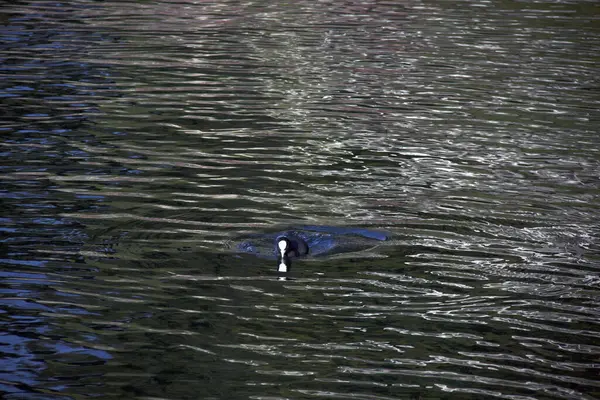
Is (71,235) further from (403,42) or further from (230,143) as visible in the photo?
(403,42)

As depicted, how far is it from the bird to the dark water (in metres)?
0.15

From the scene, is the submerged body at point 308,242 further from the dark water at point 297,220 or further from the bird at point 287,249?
the dark water at point 297,220

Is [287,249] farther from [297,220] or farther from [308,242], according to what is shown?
[297,220]

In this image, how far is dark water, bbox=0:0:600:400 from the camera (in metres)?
10.1

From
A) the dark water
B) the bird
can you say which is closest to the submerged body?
the bird

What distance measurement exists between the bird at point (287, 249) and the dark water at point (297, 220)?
0.48 ft

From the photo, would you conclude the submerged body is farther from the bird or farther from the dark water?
the dark water

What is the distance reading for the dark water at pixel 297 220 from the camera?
10.1m

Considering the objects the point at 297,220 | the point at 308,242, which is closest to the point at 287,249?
the point at 308,242

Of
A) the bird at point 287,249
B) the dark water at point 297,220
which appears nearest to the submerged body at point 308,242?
the bird at point 287,249

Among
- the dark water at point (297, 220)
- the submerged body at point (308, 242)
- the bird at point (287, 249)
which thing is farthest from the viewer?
the submerged body at point (308, 242)

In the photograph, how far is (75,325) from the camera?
1090cm

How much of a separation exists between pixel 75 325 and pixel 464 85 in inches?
647

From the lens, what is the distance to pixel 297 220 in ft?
47.8
